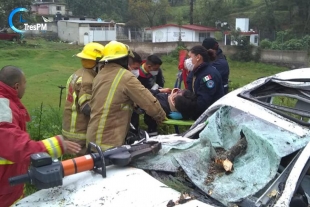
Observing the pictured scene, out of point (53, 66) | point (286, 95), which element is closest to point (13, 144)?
point (286, 95)

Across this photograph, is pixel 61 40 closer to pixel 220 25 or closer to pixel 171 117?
pixel 220 25

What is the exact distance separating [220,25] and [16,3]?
70.3 feet

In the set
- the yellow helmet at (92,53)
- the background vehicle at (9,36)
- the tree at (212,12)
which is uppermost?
the tree at (212,12)

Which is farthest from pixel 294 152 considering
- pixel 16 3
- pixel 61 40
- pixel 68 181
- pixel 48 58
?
pixel 61 40

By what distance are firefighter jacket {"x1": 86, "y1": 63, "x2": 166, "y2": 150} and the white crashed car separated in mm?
553

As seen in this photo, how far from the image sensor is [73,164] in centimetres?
285

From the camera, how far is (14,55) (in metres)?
29.5

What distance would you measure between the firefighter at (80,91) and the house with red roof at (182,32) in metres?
35.7

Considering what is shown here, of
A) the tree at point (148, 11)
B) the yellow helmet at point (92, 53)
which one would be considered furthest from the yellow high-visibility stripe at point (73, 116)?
the tree at point (148, 11)

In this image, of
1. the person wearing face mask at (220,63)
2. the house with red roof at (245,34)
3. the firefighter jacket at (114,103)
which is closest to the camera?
the firefighter jacket at (114,103)

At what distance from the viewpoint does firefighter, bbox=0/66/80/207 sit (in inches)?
112

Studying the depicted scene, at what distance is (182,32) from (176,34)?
62 cm

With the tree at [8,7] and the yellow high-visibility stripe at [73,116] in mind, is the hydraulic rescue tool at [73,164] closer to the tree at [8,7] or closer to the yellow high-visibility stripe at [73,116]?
the yellow high-visibility stripe at [73,116]

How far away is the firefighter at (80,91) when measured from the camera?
4.43 m
